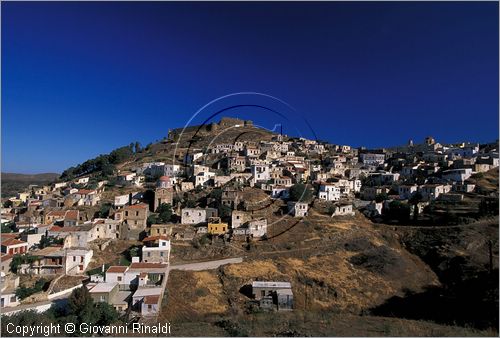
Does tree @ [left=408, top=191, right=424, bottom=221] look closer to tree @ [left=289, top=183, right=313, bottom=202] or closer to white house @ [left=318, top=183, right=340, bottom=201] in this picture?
white house @ [left=318, top=183, right=340, bottom=201]

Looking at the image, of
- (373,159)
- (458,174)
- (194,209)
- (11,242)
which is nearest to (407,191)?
(458,174)

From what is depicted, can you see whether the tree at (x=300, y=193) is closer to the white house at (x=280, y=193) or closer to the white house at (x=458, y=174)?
the white house at (x=280, y=193)

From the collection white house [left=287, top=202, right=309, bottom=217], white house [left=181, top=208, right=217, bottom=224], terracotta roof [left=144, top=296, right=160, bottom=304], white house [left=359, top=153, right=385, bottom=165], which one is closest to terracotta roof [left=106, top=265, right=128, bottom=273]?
terracotta roof [left=144, top=296, right=160, bottom=304]

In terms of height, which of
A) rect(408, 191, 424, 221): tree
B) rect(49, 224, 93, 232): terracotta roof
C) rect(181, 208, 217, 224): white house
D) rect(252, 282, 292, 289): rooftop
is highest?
rect(408, 191, 424, 221): tree

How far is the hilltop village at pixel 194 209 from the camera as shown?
63.9ft

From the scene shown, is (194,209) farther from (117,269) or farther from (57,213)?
(57,213)

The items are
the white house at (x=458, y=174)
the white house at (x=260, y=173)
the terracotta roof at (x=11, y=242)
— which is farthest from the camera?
the white house at (x=458, y=174)

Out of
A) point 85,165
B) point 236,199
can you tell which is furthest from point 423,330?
point 85,165

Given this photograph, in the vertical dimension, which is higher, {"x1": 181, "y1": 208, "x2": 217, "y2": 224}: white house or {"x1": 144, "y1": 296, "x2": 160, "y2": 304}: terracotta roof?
{"x1": 181, "y1": 208, "x2": 217, "y2": 224}: white house

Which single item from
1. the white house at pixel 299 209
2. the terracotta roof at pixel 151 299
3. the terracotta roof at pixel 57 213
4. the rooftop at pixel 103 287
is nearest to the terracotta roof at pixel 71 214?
the terracotta roof at pixel 57 213

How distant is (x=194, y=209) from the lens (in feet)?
94.1

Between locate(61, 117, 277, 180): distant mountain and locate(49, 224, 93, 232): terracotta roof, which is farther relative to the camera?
locate(61, 117, 277, 180): distant mountain

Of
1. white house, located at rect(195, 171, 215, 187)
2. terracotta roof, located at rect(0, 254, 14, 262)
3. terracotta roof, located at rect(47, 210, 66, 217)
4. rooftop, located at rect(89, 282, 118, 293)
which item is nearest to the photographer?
rooftop, located at rect(89, 282, 118, 293)

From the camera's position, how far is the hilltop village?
63.9 ft
